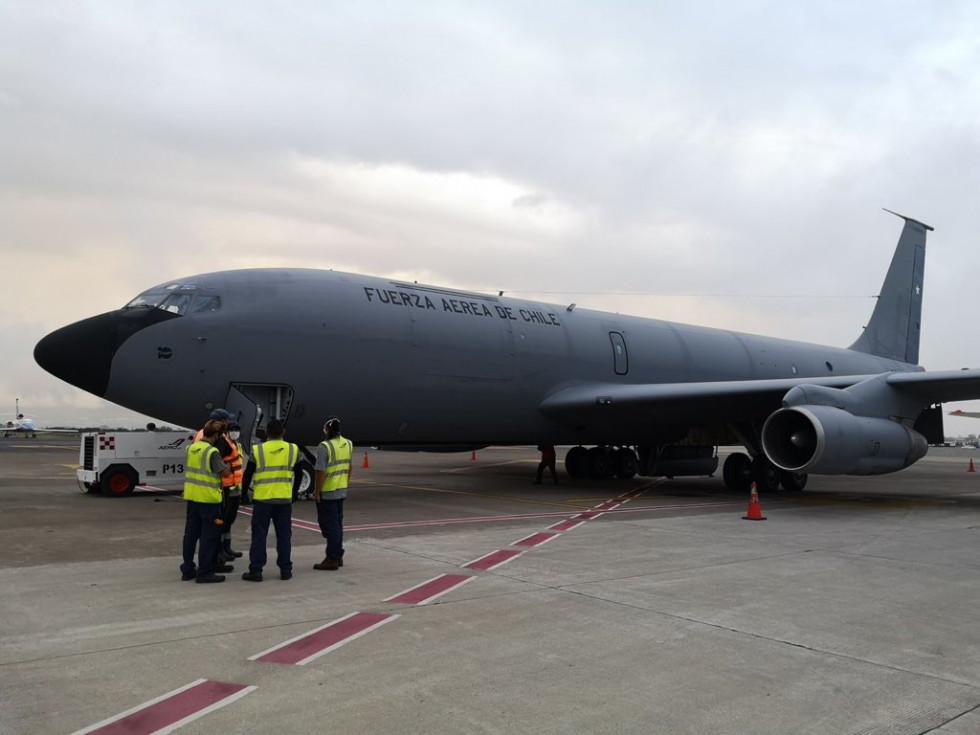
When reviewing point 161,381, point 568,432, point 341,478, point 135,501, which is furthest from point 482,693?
point 568,432

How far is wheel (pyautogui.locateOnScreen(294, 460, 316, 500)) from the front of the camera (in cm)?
1301

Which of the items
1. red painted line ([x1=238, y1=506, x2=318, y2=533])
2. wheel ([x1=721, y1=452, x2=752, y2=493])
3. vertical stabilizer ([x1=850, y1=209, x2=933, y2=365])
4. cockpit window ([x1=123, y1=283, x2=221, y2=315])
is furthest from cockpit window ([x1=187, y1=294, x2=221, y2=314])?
vertical stabilizer ([x1=850, y1=209, x2=933, y2=365])

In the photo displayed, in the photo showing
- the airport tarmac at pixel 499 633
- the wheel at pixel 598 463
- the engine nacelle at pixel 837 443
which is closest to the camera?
the airport tarmac at pixel 499 633

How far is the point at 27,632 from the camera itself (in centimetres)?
482

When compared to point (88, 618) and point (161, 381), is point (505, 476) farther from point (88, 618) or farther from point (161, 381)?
point (88, 618)

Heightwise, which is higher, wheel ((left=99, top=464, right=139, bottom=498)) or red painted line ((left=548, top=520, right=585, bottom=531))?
wheel ((left=99, top=464, right=139, bottom=498))

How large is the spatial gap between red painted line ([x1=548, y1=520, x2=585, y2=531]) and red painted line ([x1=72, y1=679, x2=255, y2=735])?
660 centimetres

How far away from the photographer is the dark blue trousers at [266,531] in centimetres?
667

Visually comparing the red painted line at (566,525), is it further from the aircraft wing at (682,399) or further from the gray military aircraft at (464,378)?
the aircraft wing at (682,399)

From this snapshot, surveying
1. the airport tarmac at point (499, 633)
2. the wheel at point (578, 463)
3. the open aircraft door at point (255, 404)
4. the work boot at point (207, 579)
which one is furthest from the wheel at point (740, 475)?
the work boot at point (207, 579)

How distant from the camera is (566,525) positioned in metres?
10.6

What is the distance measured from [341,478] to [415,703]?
148 inches

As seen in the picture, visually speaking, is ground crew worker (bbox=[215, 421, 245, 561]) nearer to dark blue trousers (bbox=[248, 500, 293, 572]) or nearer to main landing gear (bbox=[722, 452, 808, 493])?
dark blue trousers (bbox=[248, 500, 293, 572])

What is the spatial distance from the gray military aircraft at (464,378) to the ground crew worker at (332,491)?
5.02m
